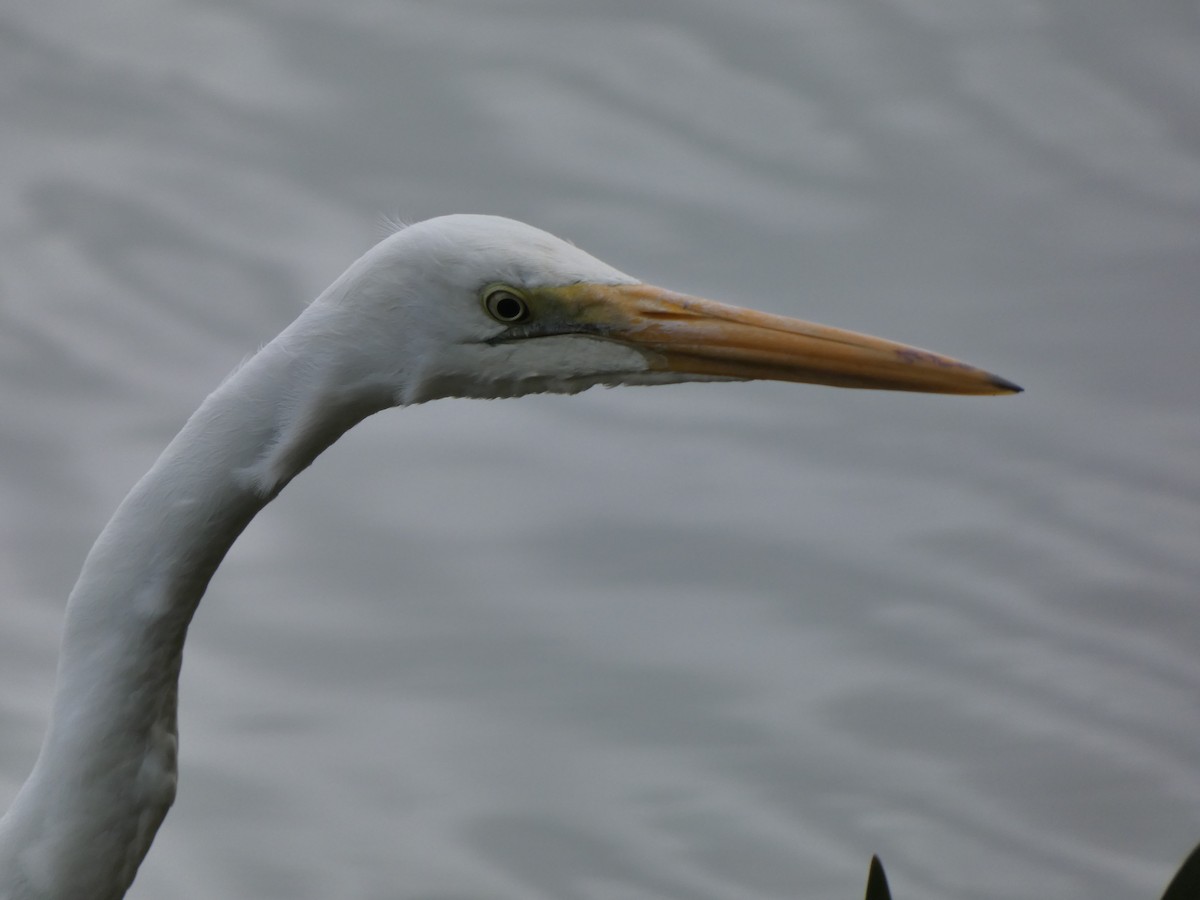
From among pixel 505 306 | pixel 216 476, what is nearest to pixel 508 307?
pixel 505 306

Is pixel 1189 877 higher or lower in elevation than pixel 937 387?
lower

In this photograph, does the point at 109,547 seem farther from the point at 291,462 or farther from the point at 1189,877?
the point at 1189,877

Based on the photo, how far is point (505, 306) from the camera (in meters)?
1.43

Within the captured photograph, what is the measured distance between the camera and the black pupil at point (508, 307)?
4.68 feet

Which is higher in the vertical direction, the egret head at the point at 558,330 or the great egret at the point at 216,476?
the egret head at the point at 558,330

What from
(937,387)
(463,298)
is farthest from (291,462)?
(937,387)

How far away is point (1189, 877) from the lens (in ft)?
5.00

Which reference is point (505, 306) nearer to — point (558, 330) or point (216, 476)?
point (558, 330)

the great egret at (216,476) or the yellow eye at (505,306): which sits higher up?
the yellow eye at (505,306)

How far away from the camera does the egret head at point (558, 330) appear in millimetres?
1385

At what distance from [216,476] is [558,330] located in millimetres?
396

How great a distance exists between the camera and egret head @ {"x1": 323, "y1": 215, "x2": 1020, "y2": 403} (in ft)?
4.54

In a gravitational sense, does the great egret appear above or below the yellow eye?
below

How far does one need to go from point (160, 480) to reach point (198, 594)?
0.13m
